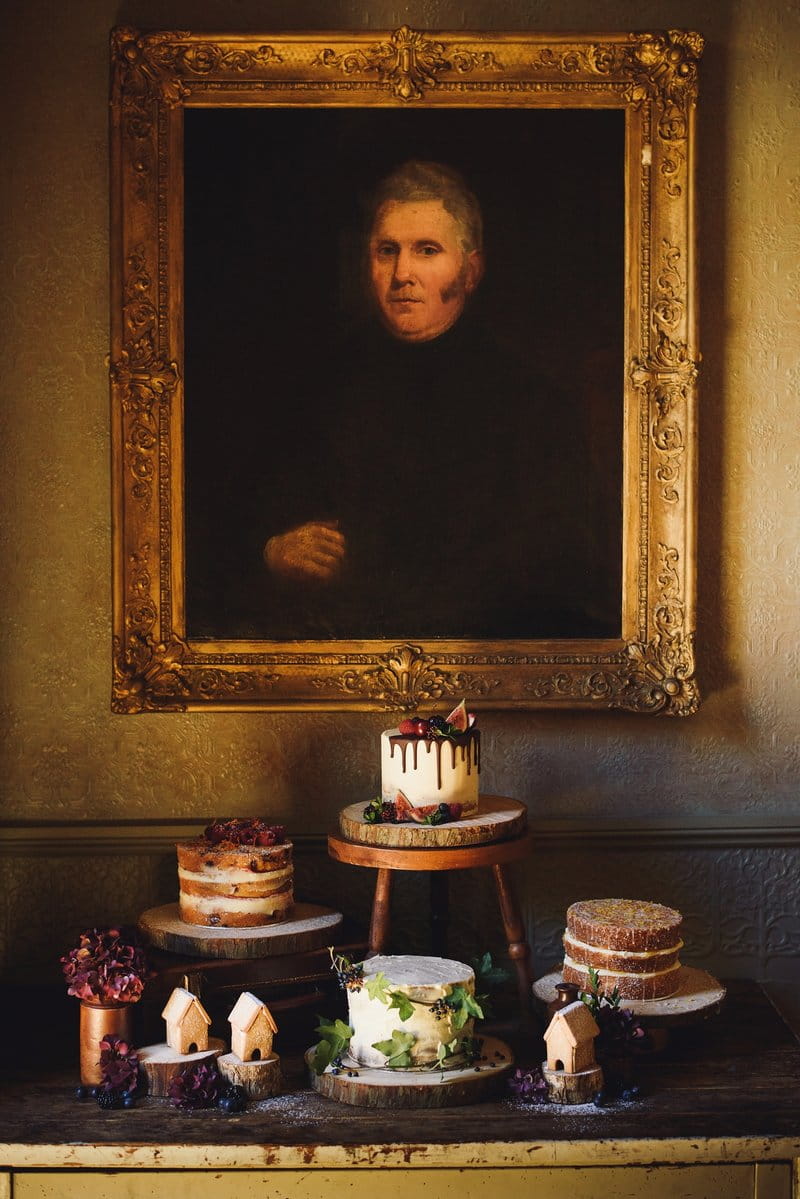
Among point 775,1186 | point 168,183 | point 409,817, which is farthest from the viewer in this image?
point 168,183

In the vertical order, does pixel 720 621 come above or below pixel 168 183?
below

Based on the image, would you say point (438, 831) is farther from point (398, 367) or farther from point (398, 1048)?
point (398, 367)

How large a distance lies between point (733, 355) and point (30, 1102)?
275cm

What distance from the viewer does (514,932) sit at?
3164 mm

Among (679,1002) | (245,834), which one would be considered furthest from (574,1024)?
(245,834)

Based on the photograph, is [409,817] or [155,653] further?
Answer: [155,653]

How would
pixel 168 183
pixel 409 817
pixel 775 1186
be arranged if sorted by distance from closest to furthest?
pixel 775 1186 → pixel 409 817 → pixel 168 183

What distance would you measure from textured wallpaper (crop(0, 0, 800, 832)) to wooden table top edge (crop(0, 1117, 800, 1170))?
119cm

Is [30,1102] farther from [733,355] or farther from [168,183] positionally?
[733,355]

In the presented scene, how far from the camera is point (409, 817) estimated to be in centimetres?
304

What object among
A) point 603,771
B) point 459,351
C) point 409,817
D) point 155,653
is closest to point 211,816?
point 155,653

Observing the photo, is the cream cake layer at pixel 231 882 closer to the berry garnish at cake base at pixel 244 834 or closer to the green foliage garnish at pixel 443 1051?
the berry garnish at cake base at pixel 244 834

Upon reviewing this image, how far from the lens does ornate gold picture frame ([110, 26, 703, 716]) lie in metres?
3.52

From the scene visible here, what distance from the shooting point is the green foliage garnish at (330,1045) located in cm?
278
